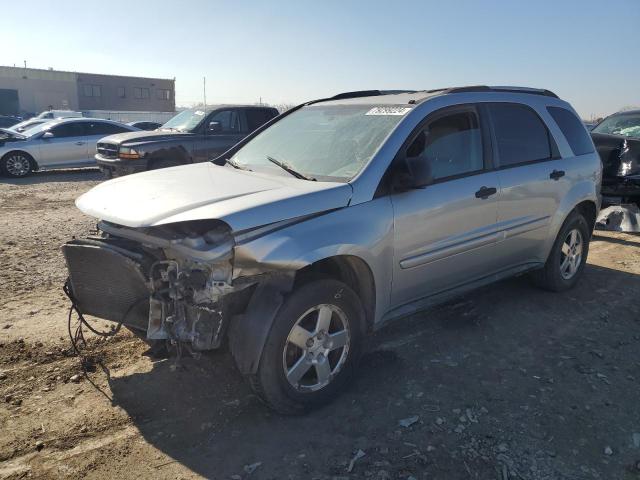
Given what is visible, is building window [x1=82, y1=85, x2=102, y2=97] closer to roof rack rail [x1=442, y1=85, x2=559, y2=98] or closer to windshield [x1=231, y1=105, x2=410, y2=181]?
windshield [x1=231, y1=105, x2=410, y2=181]

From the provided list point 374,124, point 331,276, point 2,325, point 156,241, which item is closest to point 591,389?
point 331,276

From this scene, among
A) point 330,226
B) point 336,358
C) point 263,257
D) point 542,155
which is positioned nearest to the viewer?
point 263,257

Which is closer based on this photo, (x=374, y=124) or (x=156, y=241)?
(x=156, y=241)

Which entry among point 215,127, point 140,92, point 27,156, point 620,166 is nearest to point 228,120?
point 215,127

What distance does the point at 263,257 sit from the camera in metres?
2.79

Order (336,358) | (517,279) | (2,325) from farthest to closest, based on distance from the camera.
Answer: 1. (517,279)
2. (2,325)
3. (336,358)

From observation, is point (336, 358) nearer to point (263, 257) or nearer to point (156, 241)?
point (263, 257)

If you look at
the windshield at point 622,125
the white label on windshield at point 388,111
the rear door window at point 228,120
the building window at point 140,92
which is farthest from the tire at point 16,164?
the building window at point 140,92

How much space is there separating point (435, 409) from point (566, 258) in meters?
2.84

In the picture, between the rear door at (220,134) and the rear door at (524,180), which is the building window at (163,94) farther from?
the rear door at (524,180)

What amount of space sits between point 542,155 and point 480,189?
45.3 inches

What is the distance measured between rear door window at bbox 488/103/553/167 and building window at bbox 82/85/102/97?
63340 mm

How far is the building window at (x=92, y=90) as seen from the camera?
5912 centimetres

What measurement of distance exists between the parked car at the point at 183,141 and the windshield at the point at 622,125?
21.8 feet
